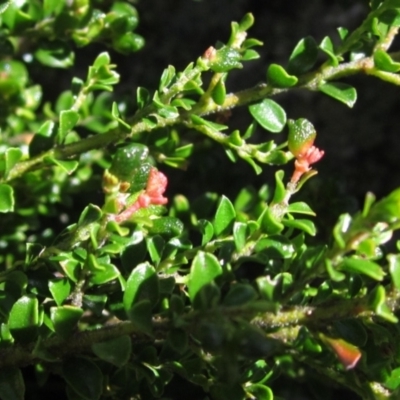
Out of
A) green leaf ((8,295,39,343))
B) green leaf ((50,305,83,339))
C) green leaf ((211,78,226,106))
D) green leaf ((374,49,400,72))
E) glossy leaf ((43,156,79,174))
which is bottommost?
green leaf ((8,295,39,343))

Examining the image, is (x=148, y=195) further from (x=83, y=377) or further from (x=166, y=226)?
(x=83, y=377)

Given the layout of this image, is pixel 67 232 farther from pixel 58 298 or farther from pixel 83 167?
pixel 83 167

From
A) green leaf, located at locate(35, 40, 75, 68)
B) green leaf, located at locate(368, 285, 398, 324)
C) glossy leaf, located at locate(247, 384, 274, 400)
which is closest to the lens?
green leaf, located at locate(368, 285, 398, 324)

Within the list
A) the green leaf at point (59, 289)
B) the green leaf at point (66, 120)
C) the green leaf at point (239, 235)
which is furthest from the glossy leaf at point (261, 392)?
the green leaf at point (66, 120)

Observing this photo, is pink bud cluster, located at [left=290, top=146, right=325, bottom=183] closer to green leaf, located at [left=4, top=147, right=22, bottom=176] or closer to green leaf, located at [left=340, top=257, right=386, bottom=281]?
green leaf, located at [left=340, top=257, right=386, bottom=281]

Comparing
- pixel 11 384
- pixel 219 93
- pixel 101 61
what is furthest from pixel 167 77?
pixel 11 384

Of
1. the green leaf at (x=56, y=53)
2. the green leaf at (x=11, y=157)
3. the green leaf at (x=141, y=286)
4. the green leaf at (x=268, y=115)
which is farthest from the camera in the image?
the green leaf at (x=56, y=53)

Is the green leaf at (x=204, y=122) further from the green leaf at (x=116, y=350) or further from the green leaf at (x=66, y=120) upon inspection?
the green leaf at (x=116, y=350)

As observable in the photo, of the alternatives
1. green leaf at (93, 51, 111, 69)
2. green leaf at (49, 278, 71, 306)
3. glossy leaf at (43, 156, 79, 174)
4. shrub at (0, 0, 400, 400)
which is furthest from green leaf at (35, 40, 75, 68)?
green leaf at (49, 278, 71, 306)
